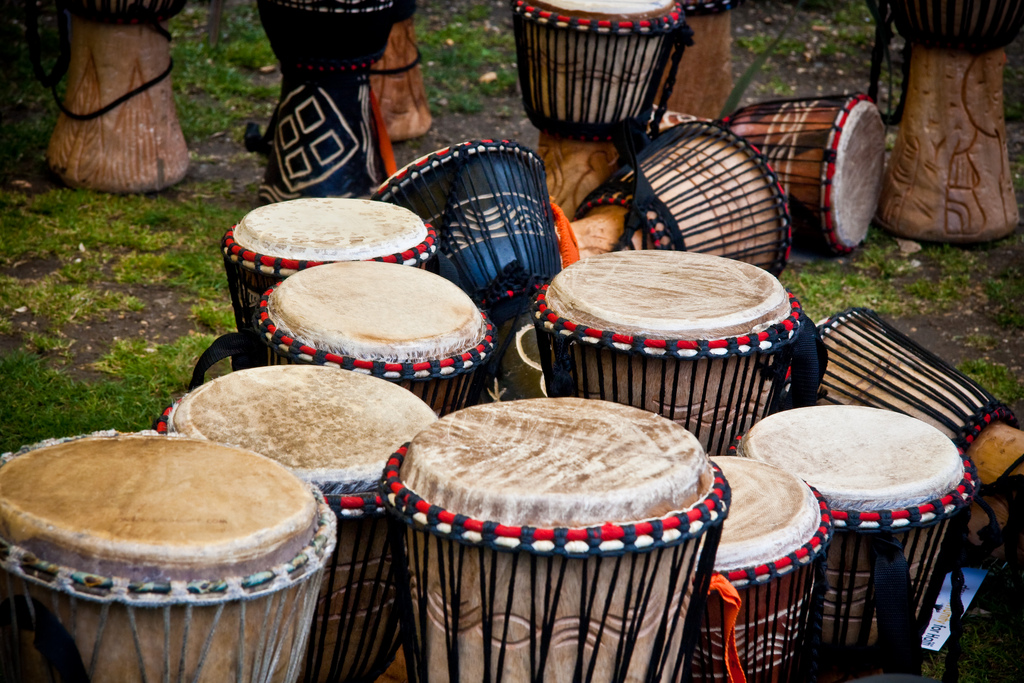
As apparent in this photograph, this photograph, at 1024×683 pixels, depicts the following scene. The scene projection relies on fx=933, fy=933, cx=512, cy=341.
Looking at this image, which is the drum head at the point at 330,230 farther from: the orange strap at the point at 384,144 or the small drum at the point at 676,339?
the orange strap at the point at 384,144

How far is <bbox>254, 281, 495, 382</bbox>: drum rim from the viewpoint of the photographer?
5.66ft

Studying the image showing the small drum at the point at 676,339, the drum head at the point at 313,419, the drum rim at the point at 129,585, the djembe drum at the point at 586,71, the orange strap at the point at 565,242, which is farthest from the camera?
the djembe drum at the point at 586,71

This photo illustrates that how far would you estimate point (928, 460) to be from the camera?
177cm

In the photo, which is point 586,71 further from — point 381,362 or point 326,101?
point 381,362

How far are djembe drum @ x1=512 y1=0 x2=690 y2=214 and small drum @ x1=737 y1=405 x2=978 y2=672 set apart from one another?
174cm

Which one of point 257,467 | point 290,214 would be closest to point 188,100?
point 290,214

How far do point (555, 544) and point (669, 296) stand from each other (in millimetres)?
827

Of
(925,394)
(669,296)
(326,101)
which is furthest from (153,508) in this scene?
(326,101)

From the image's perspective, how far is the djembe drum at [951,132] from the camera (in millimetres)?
3893

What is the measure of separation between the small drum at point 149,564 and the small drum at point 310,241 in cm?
83

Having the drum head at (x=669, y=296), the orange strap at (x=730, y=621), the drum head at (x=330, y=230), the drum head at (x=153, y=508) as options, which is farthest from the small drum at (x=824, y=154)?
the drum head at (x=153, y=508)

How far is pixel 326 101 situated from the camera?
12.7ft

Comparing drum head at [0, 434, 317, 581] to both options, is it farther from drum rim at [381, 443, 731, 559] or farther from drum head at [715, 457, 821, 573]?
drum head at [715, 457, 821, 573]

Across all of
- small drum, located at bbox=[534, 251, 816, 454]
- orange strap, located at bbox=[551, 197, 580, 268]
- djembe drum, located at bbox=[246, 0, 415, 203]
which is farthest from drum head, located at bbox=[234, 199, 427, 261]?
djembe drum, located at bbox=[246, 0, 415, 203]
